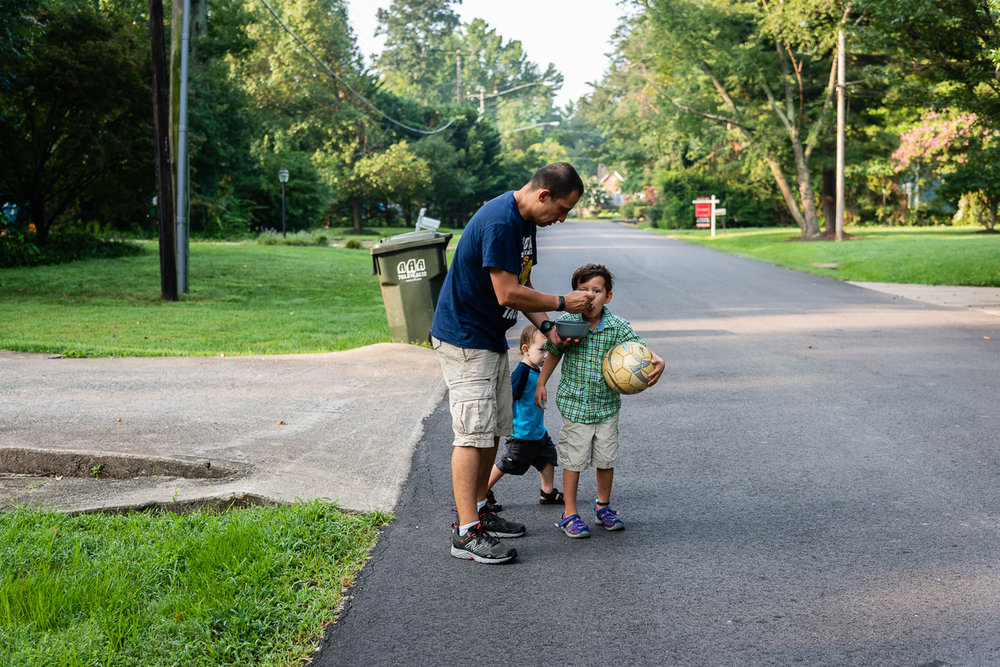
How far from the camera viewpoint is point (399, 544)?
4.50 m

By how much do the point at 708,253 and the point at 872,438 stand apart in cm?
2582

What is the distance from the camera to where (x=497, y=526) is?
15.3 feet

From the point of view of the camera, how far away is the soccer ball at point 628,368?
4.48 meters

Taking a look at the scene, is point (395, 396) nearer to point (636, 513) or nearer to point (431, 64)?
point (636, 513)

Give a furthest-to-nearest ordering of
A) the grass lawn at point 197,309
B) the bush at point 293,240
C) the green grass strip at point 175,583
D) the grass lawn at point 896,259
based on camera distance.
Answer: the bush at point 293,240 → the grass lawn at point 896,259 → the grass lawn at point 197,309 → the green grass strip at point 175,583

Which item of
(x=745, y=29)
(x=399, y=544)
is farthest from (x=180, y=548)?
(x=745, y=29)

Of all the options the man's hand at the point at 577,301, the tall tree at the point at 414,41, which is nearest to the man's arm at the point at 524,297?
the man's hand at the point at 577,301

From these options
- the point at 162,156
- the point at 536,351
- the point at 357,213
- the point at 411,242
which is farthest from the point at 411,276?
the point at 357,213

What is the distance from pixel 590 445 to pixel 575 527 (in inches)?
16.1

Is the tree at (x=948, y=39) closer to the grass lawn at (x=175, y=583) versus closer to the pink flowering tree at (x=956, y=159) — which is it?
the grass lawn at (x=175, y=583)

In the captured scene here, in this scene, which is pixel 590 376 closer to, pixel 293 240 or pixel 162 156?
pixel 162 156

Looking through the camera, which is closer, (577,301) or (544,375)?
(577,301)

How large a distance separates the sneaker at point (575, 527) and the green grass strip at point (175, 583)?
963 mm

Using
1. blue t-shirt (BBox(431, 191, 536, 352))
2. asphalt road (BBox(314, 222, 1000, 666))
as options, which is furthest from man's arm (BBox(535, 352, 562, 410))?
asphalt road (BBox(314, 222, 1000, 666))
